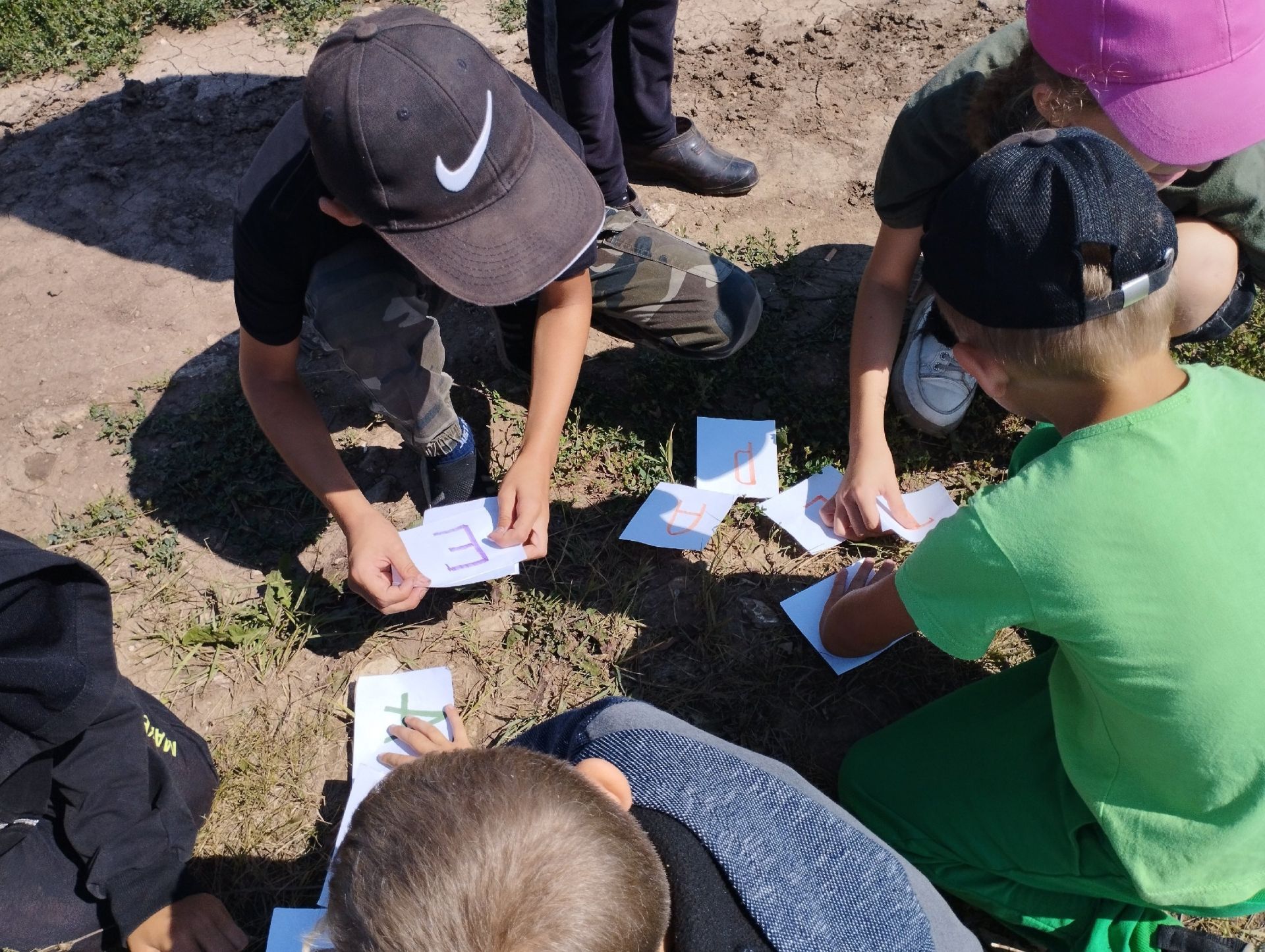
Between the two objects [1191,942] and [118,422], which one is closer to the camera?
[1191,942]

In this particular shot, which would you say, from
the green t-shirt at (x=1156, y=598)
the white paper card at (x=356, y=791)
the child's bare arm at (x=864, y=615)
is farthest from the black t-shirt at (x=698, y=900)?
the white paper card at (x=356, y=791)

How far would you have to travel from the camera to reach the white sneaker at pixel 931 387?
8.05 ft

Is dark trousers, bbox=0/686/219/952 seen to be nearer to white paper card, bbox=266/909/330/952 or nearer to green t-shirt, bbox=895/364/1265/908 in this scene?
white paper card, bbox=266/909/330/952

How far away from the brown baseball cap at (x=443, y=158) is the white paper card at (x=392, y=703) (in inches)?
37.4

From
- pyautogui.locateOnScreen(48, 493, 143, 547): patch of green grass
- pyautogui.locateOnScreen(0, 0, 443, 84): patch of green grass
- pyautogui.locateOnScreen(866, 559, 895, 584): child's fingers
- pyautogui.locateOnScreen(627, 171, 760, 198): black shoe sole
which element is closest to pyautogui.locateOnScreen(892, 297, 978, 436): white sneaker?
pyautogui.locateOnScreen(866, 559, 895, 584): child's fingers

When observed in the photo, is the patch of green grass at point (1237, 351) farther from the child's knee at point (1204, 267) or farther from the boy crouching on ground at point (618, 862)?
the boy crouching on ground at point (618, 862)

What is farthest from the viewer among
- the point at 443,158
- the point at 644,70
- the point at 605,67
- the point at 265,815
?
the point at 644,70

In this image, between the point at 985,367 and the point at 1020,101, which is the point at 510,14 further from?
the point at 985,367

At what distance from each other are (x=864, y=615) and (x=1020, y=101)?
105 centimetres

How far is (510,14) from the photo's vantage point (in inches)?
143

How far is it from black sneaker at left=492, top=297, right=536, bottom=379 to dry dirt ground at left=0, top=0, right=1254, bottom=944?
0.27 ft

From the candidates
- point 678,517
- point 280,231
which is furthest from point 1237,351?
point 280,231

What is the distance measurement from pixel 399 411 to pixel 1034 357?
1.45 meters

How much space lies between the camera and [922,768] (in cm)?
182
